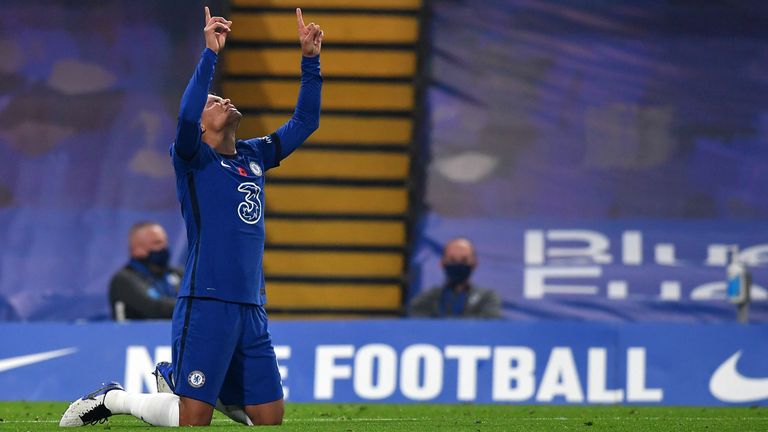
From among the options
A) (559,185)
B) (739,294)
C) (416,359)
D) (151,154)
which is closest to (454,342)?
(416,359)

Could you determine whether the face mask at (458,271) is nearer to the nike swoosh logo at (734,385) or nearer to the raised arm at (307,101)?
the nike swoosh logo at (734,385)

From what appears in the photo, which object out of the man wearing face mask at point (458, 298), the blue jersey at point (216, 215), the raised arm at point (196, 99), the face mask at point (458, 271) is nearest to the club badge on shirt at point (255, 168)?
the blue jersey at point (216, 215)

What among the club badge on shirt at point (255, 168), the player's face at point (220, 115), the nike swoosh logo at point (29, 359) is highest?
the player's face at point (220, 115)

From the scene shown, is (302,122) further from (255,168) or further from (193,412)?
(193,412)

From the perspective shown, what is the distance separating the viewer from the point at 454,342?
484 inches

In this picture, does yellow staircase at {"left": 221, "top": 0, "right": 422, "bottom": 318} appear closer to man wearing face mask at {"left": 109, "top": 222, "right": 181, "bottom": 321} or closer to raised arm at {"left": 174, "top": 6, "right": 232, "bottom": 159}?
man wearing face mask at {"left": 109, "top": 222, "right": 181, "bottom": 321}

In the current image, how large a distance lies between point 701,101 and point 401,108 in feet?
10.6

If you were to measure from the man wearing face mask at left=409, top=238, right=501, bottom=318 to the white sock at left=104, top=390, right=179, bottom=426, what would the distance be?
639 centimetres

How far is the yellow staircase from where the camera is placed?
1612 cm

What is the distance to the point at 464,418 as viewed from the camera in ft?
32.0

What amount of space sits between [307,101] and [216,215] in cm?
97

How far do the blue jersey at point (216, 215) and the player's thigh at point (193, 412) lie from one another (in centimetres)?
54

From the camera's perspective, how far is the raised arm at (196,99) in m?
7.40

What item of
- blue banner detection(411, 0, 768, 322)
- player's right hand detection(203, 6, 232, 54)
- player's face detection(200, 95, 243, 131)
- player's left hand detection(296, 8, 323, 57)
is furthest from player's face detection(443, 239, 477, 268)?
player's right hand detection(203, 6, 232, 54)
